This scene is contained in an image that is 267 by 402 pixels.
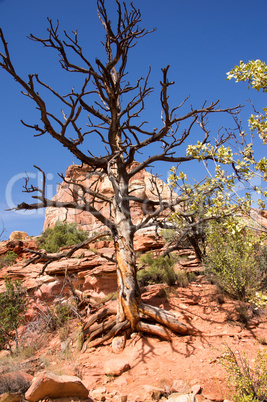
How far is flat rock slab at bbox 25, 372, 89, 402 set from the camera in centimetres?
341

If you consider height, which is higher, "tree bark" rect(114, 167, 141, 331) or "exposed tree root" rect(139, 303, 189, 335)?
"tree bark" rect(114, 167, 141, 331)

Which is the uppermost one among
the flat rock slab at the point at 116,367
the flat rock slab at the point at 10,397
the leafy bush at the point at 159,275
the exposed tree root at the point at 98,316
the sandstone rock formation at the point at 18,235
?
the sandstone rock formation at the point at 18,235

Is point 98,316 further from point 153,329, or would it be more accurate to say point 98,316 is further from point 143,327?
→ point 153,329

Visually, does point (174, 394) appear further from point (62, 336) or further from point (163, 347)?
point (62, 336)

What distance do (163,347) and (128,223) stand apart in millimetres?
2817

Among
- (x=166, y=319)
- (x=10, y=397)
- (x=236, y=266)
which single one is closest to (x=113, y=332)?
(x=166, y=319)

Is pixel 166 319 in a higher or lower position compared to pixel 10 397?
higher

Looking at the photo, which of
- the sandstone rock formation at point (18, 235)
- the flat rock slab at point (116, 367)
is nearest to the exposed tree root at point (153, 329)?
the flat rock slab at point (116, 367)

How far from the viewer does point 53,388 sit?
3494mm

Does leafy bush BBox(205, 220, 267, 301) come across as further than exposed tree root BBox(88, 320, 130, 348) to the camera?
Yes

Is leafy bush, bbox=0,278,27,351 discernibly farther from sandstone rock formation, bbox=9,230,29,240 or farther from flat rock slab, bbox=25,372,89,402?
sandstone rock formation, bbox=9,230,29,240

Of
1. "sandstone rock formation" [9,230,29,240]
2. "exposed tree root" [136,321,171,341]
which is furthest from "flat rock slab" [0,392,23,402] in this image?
"sandstone rock formation" [9,230,29,240]

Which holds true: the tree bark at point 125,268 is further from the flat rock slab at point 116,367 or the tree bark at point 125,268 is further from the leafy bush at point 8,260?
the leafy bush at point 8,260

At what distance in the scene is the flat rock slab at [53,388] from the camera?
3.41m
